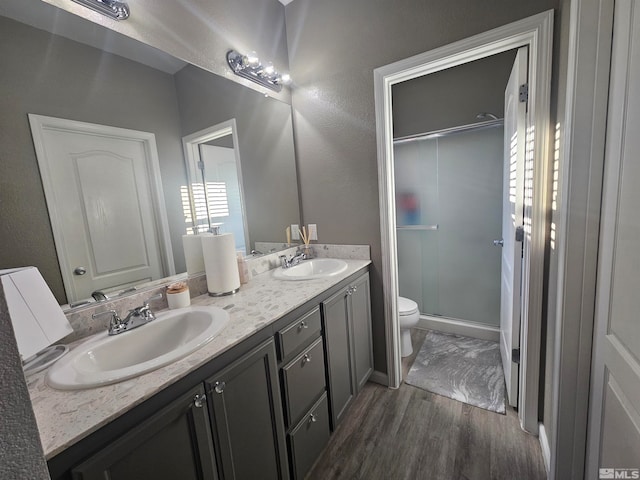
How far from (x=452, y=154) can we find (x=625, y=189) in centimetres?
176

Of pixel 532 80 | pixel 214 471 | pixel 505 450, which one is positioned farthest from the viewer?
pixel 505 450

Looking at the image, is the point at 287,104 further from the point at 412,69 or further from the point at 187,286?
the point at 187,286

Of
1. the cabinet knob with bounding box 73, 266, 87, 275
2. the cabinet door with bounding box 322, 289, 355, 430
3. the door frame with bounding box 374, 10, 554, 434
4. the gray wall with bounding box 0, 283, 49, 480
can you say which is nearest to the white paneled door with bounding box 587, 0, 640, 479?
the door frame with bounding box 374, 10, 554, 434

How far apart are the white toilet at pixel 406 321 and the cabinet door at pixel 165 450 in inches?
65.4

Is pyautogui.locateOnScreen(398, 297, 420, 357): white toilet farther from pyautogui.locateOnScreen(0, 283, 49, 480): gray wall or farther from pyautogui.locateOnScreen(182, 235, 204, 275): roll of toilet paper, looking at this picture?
pyautogui.locateOnScreen(0, 283, 49, 480): gray wall

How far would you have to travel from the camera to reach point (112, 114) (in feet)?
3.79

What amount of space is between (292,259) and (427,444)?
4.31 feet

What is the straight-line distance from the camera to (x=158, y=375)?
0.77 meters

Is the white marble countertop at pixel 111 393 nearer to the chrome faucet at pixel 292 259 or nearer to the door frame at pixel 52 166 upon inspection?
the door frame at pixel 52 166

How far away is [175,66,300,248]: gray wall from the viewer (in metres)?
1.56

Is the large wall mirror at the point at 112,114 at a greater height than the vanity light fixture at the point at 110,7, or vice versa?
the vanity light fixture at the point at 110,7

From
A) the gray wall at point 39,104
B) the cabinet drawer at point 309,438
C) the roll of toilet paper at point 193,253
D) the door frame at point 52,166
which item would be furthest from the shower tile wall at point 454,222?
the gray wall at point 39,104

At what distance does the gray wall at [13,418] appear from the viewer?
36cm

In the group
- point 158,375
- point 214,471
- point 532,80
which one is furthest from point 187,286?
point 532,80
